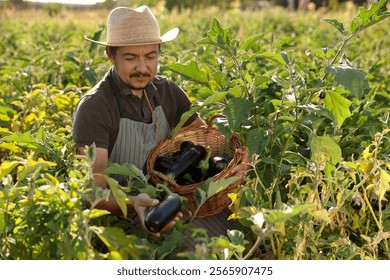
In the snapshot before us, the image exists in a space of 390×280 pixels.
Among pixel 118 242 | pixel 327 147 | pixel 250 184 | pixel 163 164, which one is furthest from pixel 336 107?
pixel 118 242

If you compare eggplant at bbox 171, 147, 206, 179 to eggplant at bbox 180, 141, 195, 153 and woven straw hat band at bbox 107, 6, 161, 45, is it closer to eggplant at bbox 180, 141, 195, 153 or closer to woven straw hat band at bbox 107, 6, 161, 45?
eggplant at bbox 180, 141, 195, 153

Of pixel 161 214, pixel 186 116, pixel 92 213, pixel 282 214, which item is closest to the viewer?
pixel 282 214

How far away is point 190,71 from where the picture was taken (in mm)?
2467

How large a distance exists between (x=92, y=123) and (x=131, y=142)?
0.21 metres

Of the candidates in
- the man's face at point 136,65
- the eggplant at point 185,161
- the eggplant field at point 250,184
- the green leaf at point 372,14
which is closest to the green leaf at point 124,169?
the eggplant field at point 250,184

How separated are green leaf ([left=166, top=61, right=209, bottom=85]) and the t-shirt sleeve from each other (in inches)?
11.9

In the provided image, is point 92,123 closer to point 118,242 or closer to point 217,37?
point 217,37

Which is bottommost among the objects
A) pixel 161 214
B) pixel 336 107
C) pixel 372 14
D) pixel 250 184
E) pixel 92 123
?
pixel 250 184

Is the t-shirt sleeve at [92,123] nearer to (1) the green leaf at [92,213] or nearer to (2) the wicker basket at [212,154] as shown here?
(2) the wicker basket at [212,154]

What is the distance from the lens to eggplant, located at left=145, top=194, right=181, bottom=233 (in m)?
1.96

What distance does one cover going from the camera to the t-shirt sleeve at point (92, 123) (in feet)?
7.75

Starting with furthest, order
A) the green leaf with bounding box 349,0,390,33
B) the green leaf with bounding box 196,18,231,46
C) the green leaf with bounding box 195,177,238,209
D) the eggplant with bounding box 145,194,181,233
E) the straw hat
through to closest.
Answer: the straw hat < the green leaf with bounding box 196,18,231,46 < the green leaf with bounding box 349,0,390,33 < the green leaf with bounding box 195,177,238,209 < the eggplant with bounding box 145,194,181,233

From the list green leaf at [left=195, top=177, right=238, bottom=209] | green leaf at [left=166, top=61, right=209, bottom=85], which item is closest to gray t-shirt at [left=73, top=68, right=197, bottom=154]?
green leaf at [left=166, top=61, right=209, bottom=85]
